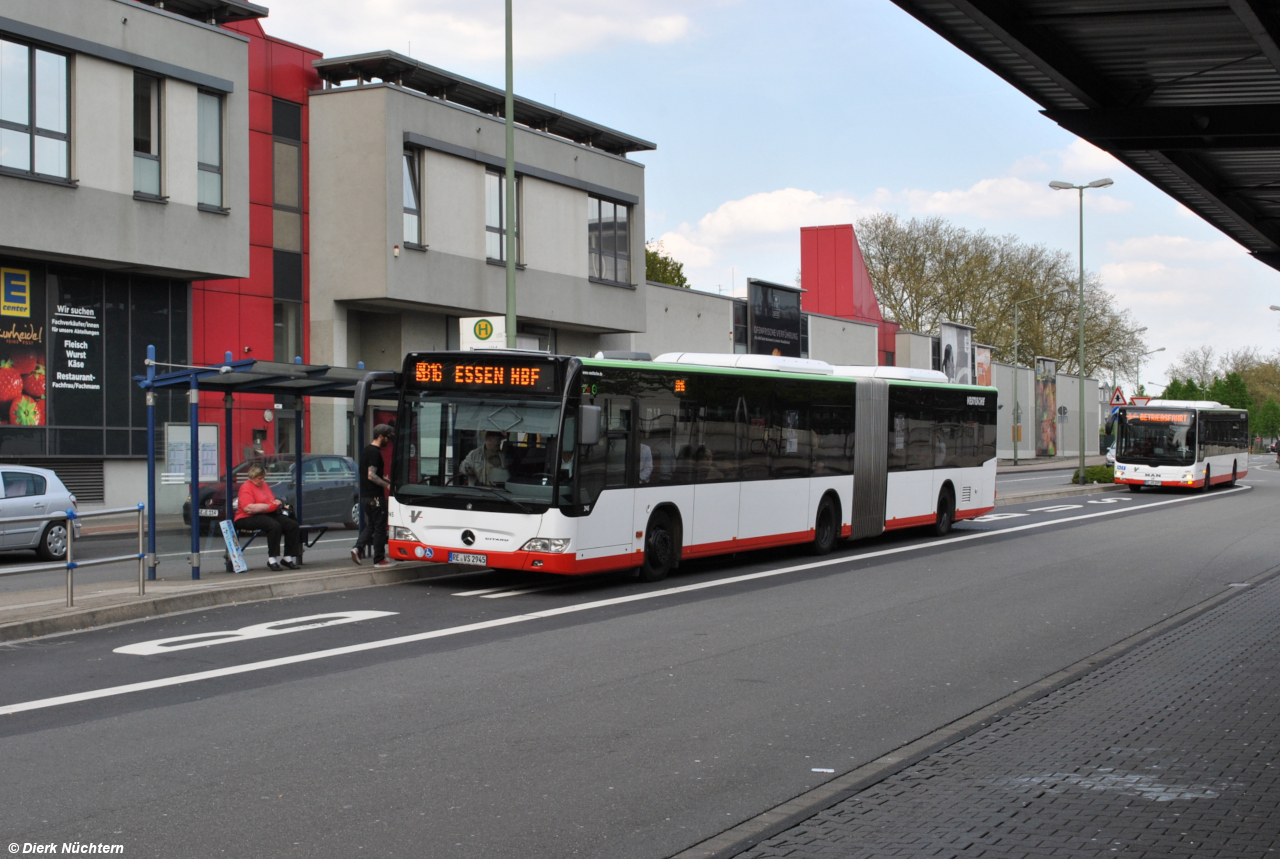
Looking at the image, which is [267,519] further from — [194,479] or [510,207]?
[510,207]

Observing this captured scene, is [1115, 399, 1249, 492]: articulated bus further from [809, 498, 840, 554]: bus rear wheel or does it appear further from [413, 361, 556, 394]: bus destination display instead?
[413, 361, 556, 394]: bus destination display

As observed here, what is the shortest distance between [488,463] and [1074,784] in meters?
8.64

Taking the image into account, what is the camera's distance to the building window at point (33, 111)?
936 inches

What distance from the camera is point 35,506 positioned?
57.5ft

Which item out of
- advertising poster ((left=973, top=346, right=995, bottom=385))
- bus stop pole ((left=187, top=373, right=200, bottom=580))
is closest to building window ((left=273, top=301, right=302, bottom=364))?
bus stop pole ((left=187, top=373, right=200, bottom=580))

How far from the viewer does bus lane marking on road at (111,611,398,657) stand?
10078 mm

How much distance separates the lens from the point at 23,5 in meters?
23.9

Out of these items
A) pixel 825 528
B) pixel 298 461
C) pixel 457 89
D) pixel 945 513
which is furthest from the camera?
pixel 457 89

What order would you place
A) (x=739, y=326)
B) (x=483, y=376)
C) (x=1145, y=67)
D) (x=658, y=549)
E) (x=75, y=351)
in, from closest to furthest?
(x=1145, y=67) → (x=483, y=376) → (x=658, y=549) → (x=75, y=351) → (x=739, y=326)

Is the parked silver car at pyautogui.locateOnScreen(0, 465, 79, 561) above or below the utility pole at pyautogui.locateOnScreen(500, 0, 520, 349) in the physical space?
below

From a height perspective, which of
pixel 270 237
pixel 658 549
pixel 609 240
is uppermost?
pixel 609 240

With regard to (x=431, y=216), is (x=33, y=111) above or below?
above

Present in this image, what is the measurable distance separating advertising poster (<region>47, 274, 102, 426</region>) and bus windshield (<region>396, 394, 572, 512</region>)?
1486 centimetres

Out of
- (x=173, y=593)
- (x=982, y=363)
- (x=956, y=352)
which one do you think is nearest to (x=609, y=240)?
(x=173, y=593)
